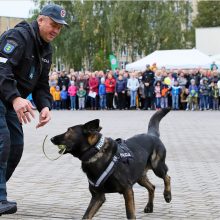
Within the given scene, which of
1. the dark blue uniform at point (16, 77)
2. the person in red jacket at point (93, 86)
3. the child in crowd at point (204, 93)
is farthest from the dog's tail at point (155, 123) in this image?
the person in red jacket at point (93, 86)

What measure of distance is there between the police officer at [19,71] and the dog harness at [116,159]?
0.75m

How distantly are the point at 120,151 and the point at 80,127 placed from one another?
473mm

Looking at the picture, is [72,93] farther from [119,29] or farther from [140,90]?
[119,29]

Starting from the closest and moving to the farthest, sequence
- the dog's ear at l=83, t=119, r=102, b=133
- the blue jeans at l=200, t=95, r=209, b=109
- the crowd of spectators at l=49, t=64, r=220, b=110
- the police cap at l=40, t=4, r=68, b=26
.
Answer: the dog's ear at l=83, t=119, r=102, b=133
the police cap at l=40, t=4, r=68, b=26
the crowd of spectators at l=49, t=64, r=220, b=110
the blue jeans at l=200, t=95, r=209, b=109

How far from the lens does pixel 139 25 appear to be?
52812mm

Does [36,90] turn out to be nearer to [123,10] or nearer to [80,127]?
[80,127]

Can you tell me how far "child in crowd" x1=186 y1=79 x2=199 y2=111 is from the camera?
25.0 m

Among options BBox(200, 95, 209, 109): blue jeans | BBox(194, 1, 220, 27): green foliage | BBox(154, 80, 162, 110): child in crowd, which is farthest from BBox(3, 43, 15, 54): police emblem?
BBox(194, 1, 220, 27): green foliage

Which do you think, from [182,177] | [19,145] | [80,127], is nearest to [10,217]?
[19,145]

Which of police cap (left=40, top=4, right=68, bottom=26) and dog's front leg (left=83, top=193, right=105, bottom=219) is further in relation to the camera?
police cap (left=40, top=4, right=68, bottom=26)

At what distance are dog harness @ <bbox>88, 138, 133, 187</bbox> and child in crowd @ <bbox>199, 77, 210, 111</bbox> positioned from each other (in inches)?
775

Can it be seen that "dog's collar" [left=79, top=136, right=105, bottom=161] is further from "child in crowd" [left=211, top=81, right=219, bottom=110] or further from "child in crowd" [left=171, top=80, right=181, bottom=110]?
"child in crowd" [left=171, top=80, right=181, bottom=110]

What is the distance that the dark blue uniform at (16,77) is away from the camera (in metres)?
5.32

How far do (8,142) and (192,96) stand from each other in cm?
2021
